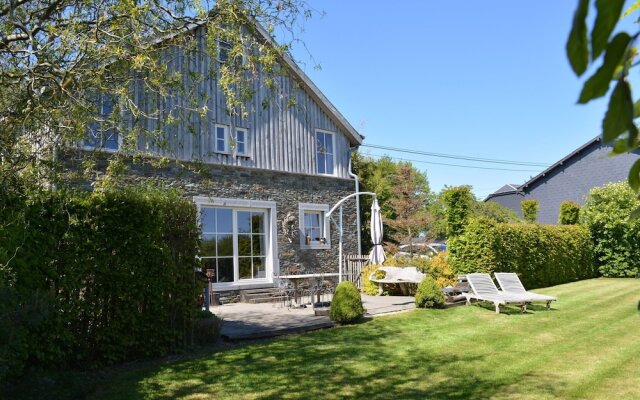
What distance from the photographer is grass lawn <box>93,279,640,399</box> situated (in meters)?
5.28

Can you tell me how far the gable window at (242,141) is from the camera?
13.9m

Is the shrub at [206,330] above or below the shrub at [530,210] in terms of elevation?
below

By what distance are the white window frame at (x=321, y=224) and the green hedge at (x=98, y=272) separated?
7.22 m

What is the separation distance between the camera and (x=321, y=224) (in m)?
15.5

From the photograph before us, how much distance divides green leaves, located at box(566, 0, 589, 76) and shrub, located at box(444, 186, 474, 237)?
43.8ft

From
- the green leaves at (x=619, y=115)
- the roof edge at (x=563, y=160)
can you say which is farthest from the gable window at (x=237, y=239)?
the roof edge at (x=563, y=160)

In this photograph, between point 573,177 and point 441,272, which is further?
point 573,177

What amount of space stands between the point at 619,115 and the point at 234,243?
43.3 feet

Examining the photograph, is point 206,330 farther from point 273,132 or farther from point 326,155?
point 326,155

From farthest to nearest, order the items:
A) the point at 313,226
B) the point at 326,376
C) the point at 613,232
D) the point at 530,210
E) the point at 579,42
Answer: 1. the point at 613,232
2. the point at 530,210
3. the point at 313,226
4. the point at 326,376
5. the point at 579,42

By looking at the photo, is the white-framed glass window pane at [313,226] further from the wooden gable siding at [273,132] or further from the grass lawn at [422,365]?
the grass lawn at [422,365]

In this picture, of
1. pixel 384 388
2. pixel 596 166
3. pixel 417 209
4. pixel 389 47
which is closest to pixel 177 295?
pixel 384 388

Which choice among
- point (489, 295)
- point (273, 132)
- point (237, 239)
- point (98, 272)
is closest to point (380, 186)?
point (273, 132)

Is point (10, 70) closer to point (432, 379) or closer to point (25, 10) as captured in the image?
point (25, 10)
